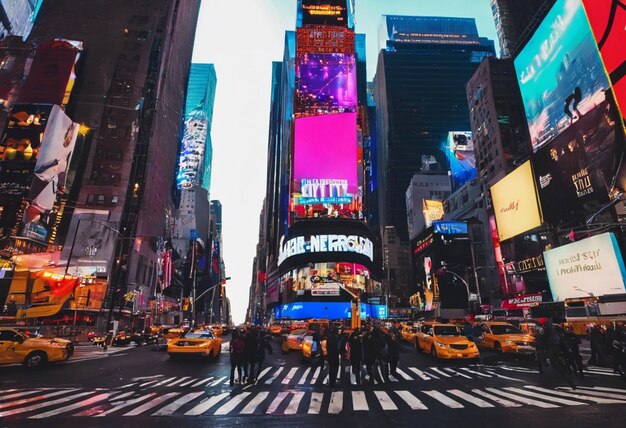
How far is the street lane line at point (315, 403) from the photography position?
8.25m

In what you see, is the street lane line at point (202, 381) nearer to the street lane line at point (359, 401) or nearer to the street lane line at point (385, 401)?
the street lane line at point (359, 401)

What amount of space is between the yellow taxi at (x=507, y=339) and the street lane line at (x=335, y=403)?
39.1ft

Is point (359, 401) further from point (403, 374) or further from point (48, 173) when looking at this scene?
point (48, 173)

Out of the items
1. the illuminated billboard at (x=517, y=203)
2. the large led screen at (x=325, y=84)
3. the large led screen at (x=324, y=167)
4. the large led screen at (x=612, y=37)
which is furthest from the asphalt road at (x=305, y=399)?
the large led screen at (x=325, y=84)

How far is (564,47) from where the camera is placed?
110 ft

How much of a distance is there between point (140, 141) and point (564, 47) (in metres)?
72.2

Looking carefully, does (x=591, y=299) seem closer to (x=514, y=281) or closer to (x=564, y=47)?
(x=564, y=47)

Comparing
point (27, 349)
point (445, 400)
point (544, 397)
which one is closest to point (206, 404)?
point (445, 400)

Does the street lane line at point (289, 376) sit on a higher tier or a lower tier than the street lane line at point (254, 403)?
lower

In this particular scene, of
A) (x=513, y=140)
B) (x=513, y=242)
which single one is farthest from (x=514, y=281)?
(x=513, y=140)

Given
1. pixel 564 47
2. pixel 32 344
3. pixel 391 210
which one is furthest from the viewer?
pixel 391 210

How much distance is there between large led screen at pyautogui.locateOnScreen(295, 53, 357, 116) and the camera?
102m

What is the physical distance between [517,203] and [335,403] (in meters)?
38.6

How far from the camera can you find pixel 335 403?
912 centimetres
